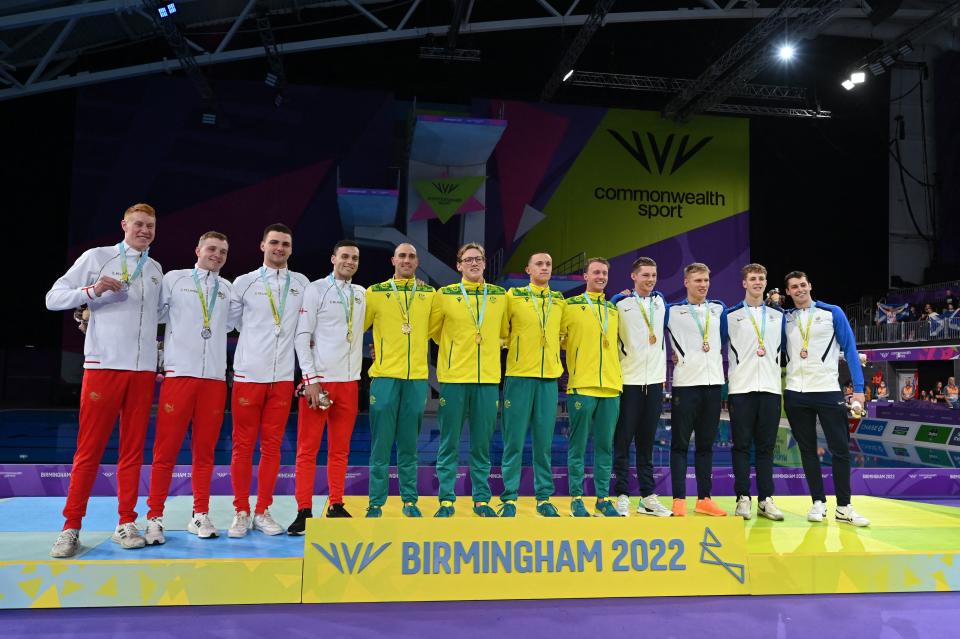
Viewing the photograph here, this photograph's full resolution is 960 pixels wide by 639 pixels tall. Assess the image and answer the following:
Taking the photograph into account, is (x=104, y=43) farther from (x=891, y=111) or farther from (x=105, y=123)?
(x=891, y=111)

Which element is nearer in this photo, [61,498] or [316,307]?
[316,307]

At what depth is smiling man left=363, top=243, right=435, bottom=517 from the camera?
4445 mm

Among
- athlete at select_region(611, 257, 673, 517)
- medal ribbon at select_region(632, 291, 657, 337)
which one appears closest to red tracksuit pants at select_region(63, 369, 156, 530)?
athlete at select_region(611, 257, 673, 517)

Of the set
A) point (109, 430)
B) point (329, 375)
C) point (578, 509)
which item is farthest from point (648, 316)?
point (109, 430)

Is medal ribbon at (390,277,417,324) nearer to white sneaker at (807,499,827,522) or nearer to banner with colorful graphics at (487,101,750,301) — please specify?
white sneaker at (807,499,827,522)

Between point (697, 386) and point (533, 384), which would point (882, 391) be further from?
point (533, 384)

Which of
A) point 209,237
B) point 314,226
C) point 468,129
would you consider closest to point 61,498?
point 209,237

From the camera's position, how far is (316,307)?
4.43 m

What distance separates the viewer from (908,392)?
19.0 metres

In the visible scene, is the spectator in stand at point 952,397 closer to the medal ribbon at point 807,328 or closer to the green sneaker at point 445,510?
the medal ribbon at point 807,328

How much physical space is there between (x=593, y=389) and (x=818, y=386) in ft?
6.01

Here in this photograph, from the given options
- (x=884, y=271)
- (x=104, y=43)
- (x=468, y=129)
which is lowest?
(x=884, y=271)

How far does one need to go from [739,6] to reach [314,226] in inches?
490

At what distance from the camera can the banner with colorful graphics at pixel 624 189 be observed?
60.7ft
